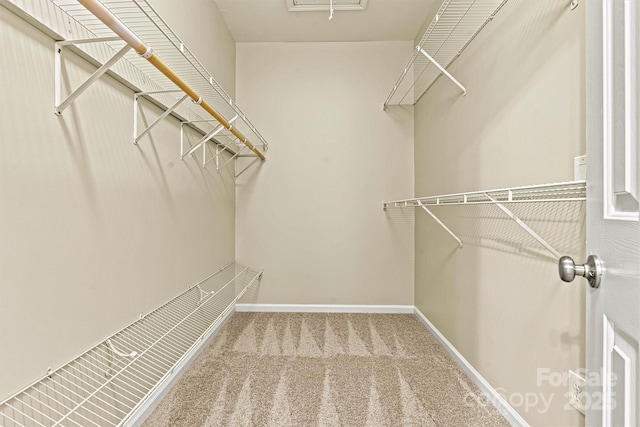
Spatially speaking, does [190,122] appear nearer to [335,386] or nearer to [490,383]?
[335,386]

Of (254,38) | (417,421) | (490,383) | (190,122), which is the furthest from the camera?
(254,38)

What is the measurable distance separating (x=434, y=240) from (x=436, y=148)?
0.70 metres

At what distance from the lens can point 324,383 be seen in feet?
5.70

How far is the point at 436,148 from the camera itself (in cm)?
242

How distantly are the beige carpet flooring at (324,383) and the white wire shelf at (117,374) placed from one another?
20cm

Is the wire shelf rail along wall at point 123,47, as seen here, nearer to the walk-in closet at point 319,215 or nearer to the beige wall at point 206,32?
the walk-in closet at point 319,215

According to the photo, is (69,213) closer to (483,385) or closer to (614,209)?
(614,209)

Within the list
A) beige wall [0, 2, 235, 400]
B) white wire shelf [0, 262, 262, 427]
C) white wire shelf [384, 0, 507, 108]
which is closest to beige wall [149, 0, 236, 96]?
beige wall [0, 2, 235, 400]

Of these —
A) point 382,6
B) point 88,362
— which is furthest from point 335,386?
point 382,6

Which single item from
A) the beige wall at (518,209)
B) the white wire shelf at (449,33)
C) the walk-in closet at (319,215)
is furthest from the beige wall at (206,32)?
the beige wall at (518,209)

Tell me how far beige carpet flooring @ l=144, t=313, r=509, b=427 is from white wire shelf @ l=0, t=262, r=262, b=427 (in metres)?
0.20

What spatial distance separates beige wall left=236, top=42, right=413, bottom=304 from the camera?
2984 millimetres

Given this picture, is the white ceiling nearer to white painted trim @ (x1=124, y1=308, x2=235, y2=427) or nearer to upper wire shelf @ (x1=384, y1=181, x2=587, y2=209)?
upper wire shelf @ (x1=384, y1=181, x2=587, y2=209)

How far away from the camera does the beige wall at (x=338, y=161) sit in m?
2.98
